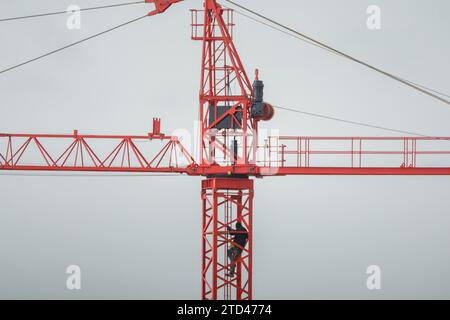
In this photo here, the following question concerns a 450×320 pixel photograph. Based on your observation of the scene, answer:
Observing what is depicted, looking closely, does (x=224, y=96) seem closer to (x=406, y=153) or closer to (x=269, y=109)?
(x=269, y=109)

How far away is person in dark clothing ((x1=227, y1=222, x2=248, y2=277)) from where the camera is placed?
42844 mm

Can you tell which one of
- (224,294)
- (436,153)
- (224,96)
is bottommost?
(224,294)

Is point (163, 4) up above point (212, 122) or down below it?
above

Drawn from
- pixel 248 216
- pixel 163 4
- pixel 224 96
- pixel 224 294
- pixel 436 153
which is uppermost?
pixel 163 4

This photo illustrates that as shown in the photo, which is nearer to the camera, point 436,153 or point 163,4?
point 436,153

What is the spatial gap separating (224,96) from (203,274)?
9.09m

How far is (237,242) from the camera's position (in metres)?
42.9

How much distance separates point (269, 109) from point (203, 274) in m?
9.02

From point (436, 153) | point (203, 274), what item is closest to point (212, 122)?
point (203, 274)

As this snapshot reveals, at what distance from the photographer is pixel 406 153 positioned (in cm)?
4222

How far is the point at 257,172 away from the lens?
42.1m

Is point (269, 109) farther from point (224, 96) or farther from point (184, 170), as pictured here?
point (184, 170)

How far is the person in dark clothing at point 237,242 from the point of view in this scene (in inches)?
1687

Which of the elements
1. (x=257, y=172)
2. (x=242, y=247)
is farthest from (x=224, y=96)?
(x=242, y=247)
